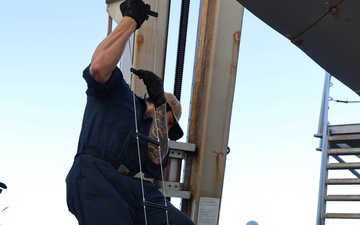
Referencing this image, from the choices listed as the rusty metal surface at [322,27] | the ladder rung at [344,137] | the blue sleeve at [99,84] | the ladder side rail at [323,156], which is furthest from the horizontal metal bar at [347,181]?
the blue sleeve at [99,84]

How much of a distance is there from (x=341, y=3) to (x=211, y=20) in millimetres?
2867

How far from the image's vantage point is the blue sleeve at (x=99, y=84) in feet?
13.0

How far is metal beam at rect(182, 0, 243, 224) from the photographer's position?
641 centimetres

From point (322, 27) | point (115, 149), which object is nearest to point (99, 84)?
point (115, 149)

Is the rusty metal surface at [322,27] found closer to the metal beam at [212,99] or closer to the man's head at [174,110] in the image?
the man's head at [174,110]

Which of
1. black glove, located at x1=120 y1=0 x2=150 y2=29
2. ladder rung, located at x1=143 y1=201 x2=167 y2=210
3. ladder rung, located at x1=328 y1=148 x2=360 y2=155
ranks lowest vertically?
ladder rung, located at x1=143 y1=201 x2=167 y2=210

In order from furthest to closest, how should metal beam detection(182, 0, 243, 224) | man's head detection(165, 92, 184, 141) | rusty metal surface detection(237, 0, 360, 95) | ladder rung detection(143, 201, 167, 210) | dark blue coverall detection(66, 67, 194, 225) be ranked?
metal beam detection(182, 0, 243, 224) < man's head detection(165, 92, 184, 141) < ladder rung detection(143, 201, 167, 210) < dark blue coverall detection(66, 67, 194, 225) < rusty metal surface detection(237, 0, 360, 95)

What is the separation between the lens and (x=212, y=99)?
21.2ft

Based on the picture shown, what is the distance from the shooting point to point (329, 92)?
27.5 feet

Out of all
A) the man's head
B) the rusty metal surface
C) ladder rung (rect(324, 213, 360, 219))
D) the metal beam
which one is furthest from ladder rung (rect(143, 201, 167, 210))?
ladder rung (rect(324, 213, 360, 219))

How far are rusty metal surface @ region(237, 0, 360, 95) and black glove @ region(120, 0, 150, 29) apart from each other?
1.83 feet

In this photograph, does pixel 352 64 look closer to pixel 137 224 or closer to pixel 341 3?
pixel 341 3

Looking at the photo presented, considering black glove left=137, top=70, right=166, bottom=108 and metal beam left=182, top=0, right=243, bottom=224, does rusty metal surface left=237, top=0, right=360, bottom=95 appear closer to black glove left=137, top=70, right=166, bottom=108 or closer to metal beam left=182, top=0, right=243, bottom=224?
black glove left=137, top=70, right=166, bottom=108

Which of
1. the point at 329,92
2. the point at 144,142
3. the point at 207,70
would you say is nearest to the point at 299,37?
the point at 144,142
